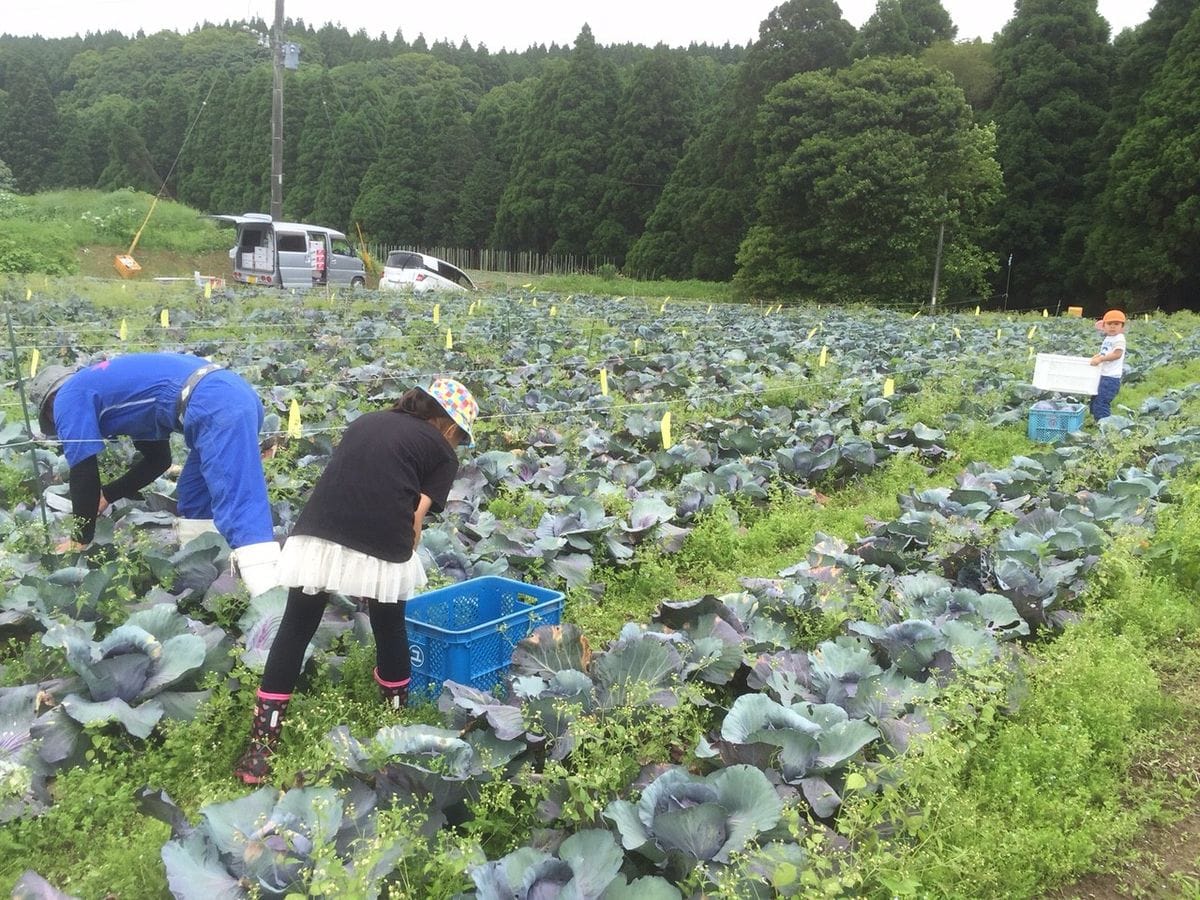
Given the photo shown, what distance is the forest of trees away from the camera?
83.4 feet

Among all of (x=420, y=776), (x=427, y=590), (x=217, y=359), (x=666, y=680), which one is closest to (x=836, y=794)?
(x=666, y=680)

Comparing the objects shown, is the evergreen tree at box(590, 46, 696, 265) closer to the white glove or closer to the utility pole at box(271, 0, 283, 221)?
the utility pole at box(271, 0, 283, 221)

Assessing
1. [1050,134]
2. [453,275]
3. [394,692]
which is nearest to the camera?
[394,692]

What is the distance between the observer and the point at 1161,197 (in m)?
25.2

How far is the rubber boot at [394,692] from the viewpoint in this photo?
120 inches

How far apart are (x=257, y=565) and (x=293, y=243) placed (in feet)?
67.2

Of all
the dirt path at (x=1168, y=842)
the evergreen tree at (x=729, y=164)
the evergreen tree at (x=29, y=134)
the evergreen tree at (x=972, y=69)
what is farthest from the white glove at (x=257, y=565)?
the evergreen tree at (x=29, y=134)

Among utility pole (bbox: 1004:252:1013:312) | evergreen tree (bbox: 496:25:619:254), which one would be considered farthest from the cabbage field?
evergreen tree (bbox: 496:25:619:254)

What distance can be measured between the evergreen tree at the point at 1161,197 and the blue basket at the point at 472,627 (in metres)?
26.6

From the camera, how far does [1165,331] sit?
1661 centimetres

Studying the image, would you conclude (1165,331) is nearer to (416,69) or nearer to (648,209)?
(648,209)

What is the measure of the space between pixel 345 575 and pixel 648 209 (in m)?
33.5

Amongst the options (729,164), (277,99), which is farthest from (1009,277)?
(277,99)

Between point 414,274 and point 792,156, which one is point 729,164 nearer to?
point 792,156
